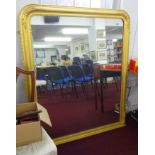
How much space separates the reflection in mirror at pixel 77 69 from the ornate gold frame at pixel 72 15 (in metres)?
0.05

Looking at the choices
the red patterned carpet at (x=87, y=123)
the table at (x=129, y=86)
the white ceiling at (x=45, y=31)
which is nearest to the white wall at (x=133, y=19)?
the table at (x=129, y=86)

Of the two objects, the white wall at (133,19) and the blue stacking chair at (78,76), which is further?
the white wall at (133,19)

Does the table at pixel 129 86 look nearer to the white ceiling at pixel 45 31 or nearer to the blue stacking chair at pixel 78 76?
the blue stacking chair at pixel 78 76

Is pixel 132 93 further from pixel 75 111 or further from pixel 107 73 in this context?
pixel 75 111

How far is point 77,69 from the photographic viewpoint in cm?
196

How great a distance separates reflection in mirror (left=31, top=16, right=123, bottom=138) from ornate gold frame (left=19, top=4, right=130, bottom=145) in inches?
1.9

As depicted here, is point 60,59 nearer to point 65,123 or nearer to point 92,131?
point 65,123

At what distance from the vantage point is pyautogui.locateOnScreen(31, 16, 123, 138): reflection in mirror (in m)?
1.77

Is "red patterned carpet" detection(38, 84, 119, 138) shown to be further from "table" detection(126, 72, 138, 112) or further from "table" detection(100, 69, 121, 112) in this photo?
"table" detection(126, 72, 138, 112)

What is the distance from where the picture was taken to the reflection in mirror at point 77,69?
69.8 inches

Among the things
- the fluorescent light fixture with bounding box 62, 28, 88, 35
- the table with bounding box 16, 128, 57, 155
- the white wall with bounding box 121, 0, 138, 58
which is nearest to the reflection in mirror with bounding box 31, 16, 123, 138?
the fluorescent light fixture with bounding box 62, 28, 88, 35

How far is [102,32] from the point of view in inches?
79.2

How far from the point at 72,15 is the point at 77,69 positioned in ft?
1.79
